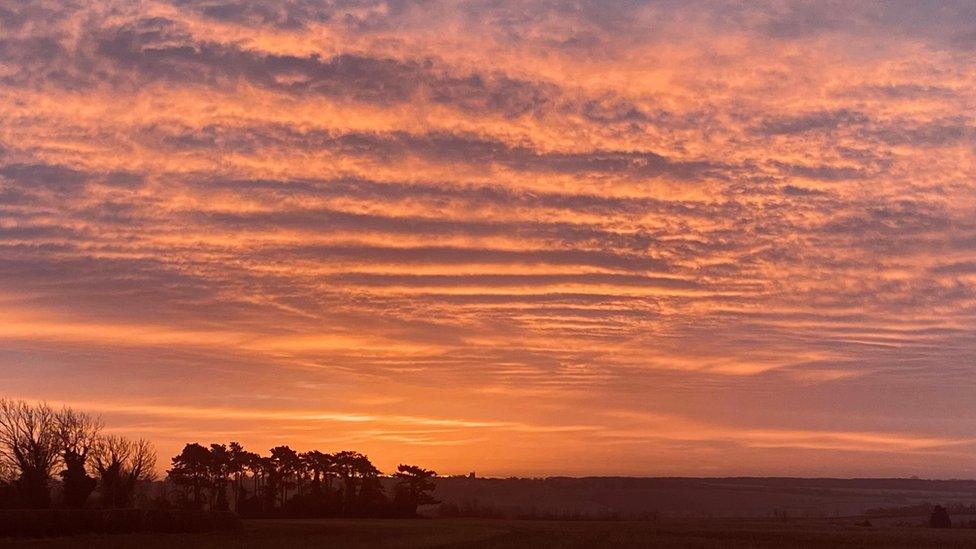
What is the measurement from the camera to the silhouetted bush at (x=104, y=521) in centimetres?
6412

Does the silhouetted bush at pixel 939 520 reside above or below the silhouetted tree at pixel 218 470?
below

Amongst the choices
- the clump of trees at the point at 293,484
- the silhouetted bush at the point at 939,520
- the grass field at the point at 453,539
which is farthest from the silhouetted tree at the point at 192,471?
the silhouetted bush at the point at 939,520

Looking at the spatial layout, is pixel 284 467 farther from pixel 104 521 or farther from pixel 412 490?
pixel 104 521

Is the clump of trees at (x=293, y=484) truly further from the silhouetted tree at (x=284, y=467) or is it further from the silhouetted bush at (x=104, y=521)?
the silhouetted bush at (x=104, y=521)

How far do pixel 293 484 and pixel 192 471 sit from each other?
45.7 ft

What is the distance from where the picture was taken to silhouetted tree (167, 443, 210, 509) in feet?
371

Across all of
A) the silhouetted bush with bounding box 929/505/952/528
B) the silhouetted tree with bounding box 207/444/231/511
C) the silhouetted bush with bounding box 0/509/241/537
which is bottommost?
the silhouetted bush with bounding box 929/505/952/528

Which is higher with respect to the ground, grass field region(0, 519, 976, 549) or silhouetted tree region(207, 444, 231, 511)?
silhouetted tree region(207, 444, 231, 511)

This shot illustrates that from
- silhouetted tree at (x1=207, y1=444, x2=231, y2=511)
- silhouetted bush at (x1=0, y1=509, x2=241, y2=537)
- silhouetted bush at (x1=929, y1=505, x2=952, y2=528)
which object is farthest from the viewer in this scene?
silhouetted tree at (x1=207, y1=444, x2=231, y2=511)

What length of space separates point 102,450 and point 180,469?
1222 cm

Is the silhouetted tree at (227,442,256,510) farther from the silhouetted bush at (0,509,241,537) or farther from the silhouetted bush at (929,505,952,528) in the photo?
the silhouetted bush at (929,505,952,528)

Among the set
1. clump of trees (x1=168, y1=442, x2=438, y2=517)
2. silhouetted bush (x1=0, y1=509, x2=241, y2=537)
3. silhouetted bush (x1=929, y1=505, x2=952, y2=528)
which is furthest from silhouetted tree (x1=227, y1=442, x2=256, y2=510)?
silhouetted bush (x1=929, y1=505, x2=952, y2=528)

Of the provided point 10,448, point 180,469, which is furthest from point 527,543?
point 180,469

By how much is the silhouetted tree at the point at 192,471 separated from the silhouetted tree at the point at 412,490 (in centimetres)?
2325
